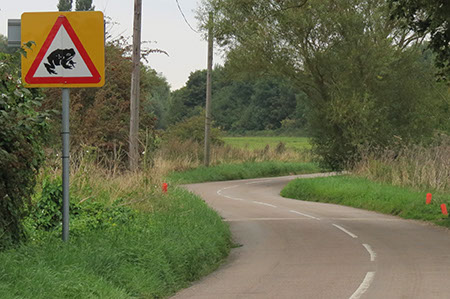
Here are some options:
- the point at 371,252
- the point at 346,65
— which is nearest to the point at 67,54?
the point at 371,252

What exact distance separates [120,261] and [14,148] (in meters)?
1.93

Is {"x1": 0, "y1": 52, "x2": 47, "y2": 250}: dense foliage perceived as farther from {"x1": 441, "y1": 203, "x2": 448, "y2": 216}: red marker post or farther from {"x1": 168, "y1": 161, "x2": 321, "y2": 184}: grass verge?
{"x1": 168, "y1": 161, "x2": 321, "y2": 184}: grass verge

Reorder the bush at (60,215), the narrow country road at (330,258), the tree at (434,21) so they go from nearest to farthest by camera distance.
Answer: the narrow country road at (330,258), the bush at (60,215), the tree at (434,21)

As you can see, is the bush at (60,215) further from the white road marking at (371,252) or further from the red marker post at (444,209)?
the red marker post at (444,209)

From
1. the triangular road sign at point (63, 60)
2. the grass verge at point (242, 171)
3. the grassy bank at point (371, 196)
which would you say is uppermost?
the triangular road sign at point (63, 60)

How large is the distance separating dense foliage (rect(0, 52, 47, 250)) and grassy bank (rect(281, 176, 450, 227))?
1288cm

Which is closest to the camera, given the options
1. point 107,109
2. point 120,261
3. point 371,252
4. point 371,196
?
point 120,261

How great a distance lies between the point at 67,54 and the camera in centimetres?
909

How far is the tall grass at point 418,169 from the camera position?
26.4 m

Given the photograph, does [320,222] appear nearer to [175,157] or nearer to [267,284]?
[267,284]

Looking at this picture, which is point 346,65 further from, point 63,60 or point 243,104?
point 243,104

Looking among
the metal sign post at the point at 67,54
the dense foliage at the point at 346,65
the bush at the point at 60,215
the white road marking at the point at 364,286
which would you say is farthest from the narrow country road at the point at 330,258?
the dense foliage at the point at 346,65

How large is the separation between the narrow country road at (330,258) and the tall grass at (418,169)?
3.39 meters

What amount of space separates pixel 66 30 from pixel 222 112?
338 ft
